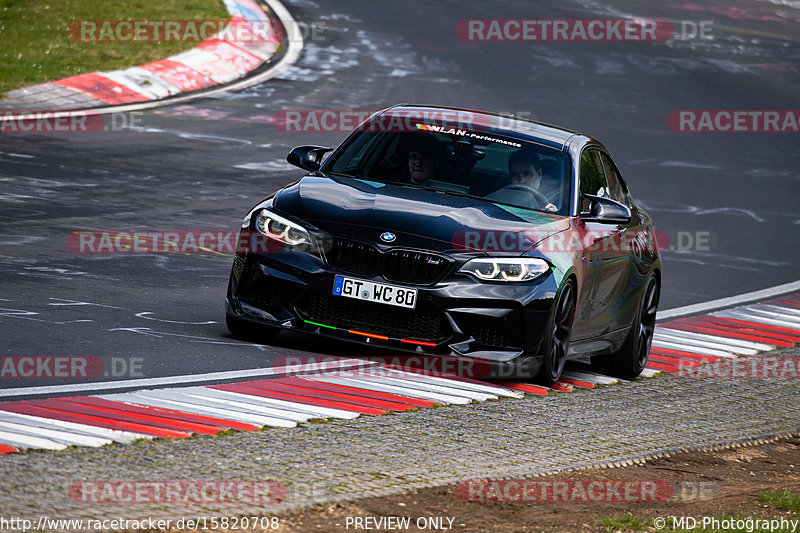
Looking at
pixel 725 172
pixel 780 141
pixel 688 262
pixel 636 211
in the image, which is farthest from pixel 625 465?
pixel 780 141

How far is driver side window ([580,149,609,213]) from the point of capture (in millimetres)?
9555

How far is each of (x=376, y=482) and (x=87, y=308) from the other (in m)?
4.24

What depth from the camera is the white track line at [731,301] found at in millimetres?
12858

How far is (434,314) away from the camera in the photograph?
8.34m

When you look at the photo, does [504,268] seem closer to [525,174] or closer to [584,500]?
[525,174]

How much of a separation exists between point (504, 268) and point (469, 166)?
125 cm

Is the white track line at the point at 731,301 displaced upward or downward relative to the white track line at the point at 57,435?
downward

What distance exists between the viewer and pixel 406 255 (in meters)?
8.33

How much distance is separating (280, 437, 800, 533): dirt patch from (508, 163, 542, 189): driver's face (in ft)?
8.28

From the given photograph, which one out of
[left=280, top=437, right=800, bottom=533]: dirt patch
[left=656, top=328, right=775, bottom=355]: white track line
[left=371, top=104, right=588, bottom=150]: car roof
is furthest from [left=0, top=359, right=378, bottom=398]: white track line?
[left=656, top=328, right=775, bottom=355]: white track line

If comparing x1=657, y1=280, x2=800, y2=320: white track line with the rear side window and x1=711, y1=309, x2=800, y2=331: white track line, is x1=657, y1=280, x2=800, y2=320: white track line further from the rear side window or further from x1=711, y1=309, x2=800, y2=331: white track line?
the rear side window

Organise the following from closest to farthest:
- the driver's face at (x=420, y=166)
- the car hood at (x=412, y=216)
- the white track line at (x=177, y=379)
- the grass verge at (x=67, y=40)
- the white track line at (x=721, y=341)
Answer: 1. the white track line at (x=177, y=379)
2. the car hood at (x=412, y=216)
3. the driver's face at (x=420, y=166)
4. the white track line at (x=721, y=341)
5. the grass verge at (x=67, y=40)

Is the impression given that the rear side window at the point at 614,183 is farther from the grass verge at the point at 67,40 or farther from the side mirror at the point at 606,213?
the grass verge at the point at 67,40

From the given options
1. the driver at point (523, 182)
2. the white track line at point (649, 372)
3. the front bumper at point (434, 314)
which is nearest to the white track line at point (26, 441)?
the front bumper at point (434, 314)
